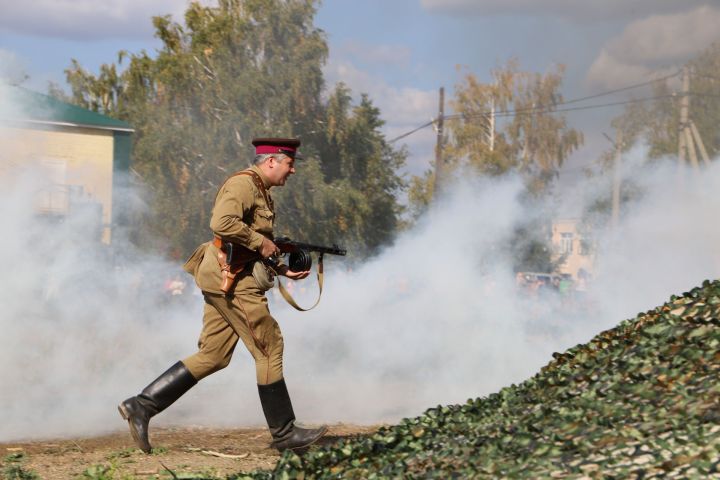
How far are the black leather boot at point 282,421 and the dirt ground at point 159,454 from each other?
13 cm

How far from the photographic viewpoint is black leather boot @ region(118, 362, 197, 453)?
5777 mm

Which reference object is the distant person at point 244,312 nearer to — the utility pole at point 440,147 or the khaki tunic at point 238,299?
the khaki tunic at point 238,299

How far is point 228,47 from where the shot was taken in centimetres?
2875

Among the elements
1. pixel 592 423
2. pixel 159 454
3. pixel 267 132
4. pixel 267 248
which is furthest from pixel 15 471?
pixel 267 132

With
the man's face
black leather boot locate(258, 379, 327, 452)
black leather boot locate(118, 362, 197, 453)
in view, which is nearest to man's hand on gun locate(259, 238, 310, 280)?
the man's face

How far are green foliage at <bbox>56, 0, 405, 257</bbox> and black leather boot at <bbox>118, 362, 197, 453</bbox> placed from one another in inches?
739

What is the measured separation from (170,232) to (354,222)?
442 cm

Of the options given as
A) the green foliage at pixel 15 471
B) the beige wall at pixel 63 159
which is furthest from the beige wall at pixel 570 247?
the green foliage at pixel 15 471

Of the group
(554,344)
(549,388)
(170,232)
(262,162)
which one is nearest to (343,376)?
(554,344)

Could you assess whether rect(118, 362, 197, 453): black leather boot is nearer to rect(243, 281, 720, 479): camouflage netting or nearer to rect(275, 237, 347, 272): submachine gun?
rect(275, 237, 347, 272): submachine gun

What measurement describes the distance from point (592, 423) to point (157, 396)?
2758 mm

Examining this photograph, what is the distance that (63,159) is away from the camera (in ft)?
59.1

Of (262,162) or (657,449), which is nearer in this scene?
(657,449)

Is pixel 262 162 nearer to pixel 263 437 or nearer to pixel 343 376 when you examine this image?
pixel 263 437
